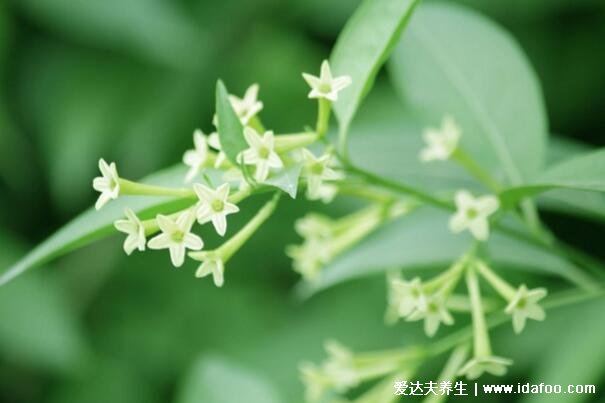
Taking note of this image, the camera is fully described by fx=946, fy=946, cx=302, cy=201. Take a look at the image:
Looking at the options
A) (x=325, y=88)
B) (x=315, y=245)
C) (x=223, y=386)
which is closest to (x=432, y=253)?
(x=315, y=245)

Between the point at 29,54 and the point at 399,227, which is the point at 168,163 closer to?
the point at 29,54

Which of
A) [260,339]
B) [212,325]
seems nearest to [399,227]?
[260,339]

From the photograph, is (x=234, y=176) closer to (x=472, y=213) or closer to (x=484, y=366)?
(x=472, y=213)

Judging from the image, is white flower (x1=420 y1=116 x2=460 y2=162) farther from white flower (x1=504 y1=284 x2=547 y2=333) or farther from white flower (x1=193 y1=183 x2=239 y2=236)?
white flower (x1=193 y1=183 x2=239 y2=236)

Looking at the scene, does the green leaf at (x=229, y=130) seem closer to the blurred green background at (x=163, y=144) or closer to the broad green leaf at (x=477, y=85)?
the broad green leaf at (x=477, y=85)

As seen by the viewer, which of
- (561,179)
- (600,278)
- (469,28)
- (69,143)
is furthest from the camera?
(69,143)
